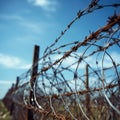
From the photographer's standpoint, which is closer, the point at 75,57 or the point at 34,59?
the point at 75,57

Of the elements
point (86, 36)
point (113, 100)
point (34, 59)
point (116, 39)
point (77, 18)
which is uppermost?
point (34, 59)

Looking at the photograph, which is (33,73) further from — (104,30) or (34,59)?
(104,30)

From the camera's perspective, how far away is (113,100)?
6.65 ft

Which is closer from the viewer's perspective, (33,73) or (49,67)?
(49,67)

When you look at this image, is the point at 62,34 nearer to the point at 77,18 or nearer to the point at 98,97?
the point at 77,18

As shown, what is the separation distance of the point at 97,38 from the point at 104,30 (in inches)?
7.1

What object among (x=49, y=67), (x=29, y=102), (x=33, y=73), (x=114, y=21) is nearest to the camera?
(x=114, y=21)

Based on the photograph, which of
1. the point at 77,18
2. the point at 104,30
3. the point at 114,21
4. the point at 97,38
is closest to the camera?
the point at 114,21

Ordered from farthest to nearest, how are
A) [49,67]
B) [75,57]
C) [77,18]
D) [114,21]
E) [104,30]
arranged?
[49,67]
[75,57]
[77,18]
[104,30]
[114,21]

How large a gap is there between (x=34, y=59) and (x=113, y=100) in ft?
9.35

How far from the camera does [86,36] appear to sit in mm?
1856

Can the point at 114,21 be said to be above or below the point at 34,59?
below

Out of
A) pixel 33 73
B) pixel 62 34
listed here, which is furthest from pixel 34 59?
pixel 62 34

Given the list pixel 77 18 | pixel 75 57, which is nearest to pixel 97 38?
pixel 77 18
